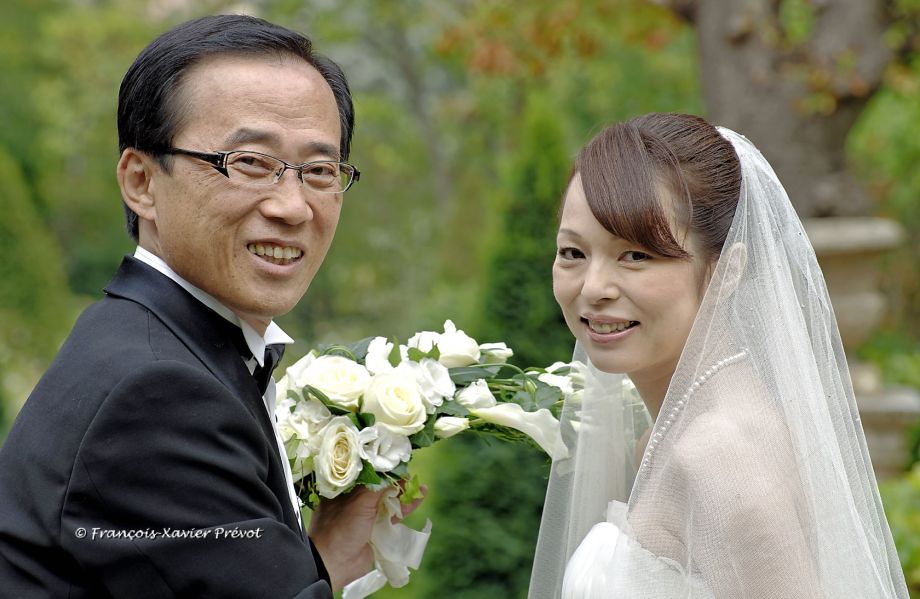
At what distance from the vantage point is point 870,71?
25.5 ft

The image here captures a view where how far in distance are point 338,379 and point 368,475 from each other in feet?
0.91

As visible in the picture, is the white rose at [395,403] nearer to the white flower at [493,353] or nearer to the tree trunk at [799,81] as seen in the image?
the white flower at [493,353]

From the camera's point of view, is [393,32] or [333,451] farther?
[393,32]

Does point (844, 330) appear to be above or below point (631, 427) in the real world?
above

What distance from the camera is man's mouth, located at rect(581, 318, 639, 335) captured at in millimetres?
2539

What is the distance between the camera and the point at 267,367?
2.40m

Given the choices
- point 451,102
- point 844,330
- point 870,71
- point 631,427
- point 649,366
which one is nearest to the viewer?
point 649,366

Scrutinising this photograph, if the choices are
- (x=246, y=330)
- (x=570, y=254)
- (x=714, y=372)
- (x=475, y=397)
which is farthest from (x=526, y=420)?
(x=246, y=330)

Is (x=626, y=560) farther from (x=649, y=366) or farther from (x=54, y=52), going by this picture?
(x=54, y=52)

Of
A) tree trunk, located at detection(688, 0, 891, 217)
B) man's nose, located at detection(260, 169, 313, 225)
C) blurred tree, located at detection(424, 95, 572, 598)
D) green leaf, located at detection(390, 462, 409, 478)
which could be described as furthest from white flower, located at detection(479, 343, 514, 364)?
tree trunk, located at detection(688, 0, 891, 217)

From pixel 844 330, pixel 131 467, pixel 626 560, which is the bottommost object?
pixel 626 560

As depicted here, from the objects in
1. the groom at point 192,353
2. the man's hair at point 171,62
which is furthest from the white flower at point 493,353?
the man's hair at point 171,62

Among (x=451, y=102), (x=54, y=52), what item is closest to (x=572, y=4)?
(x=451, y=102)

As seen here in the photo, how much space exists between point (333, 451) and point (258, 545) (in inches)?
29.4
